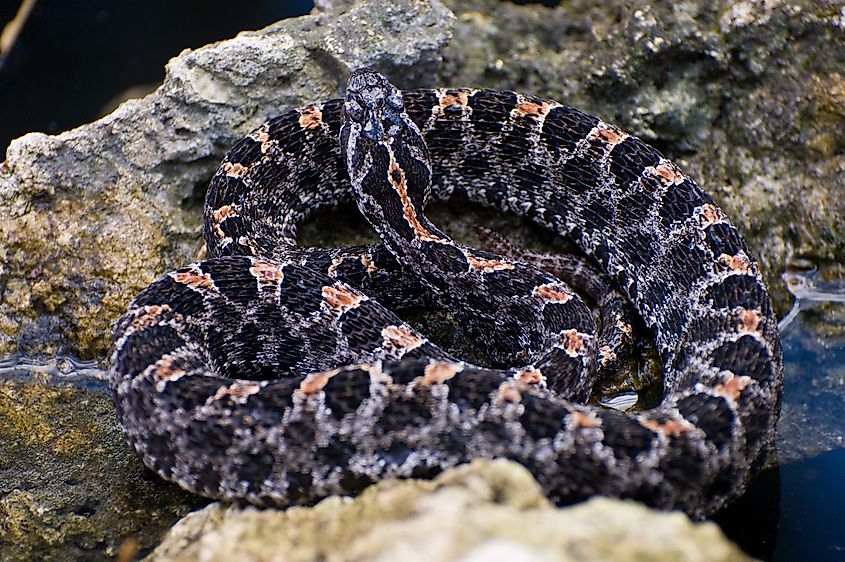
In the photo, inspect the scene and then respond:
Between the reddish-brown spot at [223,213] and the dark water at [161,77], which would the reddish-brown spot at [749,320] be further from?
the reddish-brown spot at [223,213]

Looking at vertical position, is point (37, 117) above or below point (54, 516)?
above

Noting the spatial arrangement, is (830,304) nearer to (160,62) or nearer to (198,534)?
(198,534)

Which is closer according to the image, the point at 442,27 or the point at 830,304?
the point at 830,304

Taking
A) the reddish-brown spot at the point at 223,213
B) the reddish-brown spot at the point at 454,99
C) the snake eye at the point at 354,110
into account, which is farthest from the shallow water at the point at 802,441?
the reddish-brown spot at the point at 454,99

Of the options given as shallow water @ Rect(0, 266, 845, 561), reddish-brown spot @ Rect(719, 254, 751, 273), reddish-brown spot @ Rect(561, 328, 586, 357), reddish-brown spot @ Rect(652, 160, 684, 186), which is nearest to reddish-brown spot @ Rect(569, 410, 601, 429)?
reddish-brown spot @ Rect(561, 328, 586, 357)

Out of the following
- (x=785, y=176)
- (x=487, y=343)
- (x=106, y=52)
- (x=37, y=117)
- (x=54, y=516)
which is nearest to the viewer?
(x=54, y=516)

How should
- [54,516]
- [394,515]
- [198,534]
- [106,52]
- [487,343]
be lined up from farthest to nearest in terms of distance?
[106,52] → [487,343] → [54,516] → [198,534] → [394,515]

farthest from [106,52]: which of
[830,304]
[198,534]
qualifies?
[830,304]
